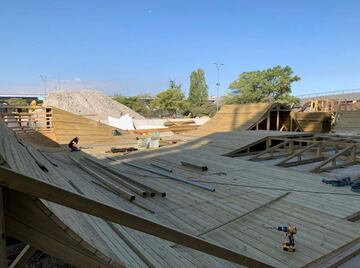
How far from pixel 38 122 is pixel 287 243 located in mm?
15898

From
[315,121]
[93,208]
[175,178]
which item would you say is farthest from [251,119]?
[93,208]

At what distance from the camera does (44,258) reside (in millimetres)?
3859

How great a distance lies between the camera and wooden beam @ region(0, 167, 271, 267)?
1781 millimetres

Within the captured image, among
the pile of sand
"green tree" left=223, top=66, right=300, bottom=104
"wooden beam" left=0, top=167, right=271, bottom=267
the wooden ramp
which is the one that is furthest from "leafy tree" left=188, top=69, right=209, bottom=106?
"wooden beam" left=0, top=167, right=271, bottom=267

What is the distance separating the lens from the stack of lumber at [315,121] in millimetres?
17898

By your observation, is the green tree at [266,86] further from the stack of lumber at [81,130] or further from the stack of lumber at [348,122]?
the stack of lumber at [81,130]

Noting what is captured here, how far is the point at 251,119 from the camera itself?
17109mm

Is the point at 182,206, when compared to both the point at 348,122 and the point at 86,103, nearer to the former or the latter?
the point at 348,122

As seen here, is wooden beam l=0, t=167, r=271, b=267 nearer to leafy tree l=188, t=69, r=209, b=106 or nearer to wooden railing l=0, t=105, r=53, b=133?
wooden railing l=0, t=105, r=53, b=133

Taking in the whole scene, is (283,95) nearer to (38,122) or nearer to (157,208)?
(38,122)

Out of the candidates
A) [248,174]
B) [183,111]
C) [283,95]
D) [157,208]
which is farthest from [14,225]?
[183,111]

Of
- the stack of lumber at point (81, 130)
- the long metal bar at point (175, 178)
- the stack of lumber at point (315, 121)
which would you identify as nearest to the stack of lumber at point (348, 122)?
the stack of lumber at point (315, 121)

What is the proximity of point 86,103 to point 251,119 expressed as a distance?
36.8m

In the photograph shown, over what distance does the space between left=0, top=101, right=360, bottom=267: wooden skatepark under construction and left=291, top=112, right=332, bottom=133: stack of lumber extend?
20.3ft
